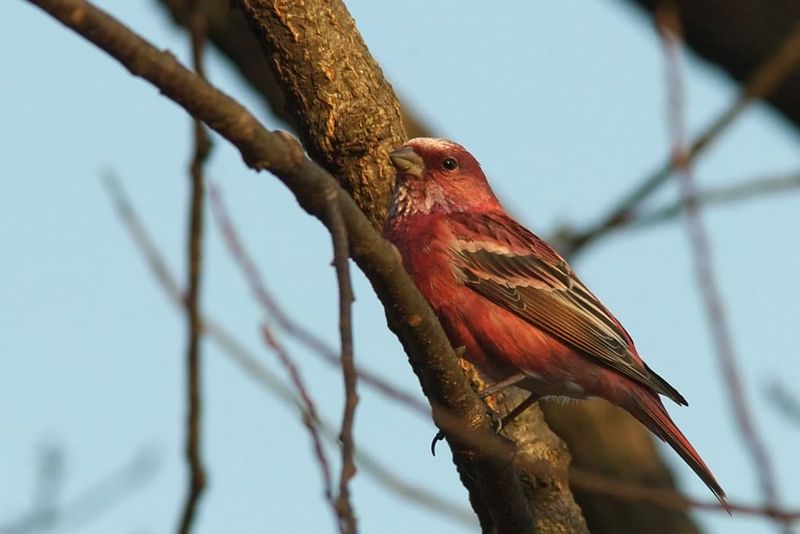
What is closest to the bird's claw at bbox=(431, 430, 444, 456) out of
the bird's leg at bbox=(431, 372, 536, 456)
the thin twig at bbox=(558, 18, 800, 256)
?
the bird's leg at bbox=(431, 372, 536, 456)

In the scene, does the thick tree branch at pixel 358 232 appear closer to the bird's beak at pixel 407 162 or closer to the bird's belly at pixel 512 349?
the bird's belly at pixel 512 349

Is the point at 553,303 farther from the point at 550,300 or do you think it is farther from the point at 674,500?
the point at 674,500

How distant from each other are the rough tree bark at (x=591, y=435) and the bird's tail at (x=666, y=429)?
198cm

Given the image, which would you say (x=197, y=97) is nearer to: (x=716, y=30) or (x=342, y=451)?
(x=342, y=451)

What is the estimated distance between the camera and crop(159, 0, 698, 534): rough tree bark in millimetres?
10008

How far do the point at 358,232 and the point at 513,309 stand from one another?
339cm

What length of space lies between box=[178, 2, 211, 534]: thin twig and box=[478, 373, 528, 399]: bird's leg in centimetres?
338

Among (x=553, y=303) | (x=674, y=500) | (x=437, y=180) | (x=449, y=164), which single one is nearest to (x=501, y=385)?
(x=553, y=303)

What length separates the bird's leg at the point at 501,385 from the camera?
728cm

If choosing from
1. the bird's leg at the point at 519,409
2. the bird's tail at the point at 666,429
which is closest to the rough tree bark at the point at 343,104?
the bird's leg at the point at 519,409

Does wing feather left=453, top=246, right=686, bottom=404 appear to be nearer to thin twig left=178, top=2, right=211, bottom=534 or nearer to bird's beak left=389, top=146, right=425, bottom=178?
bird's beak left=389, top=146, right=425, bottom=178

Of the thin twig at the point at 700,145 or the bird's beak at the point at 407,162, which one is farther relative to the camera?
the bird's beak at the point at 407,162

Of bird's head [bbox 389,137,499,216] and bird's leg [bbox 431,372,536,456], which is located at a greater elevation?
bird's head [bbox 389,137,499,216]

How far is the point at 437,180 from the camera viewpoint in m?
8.73
